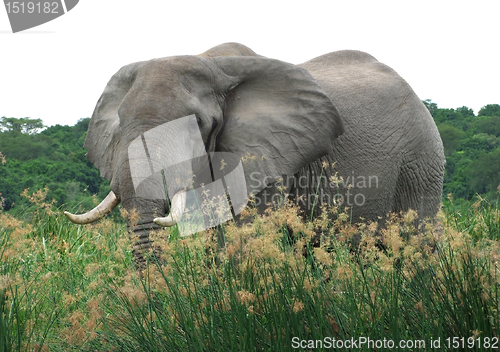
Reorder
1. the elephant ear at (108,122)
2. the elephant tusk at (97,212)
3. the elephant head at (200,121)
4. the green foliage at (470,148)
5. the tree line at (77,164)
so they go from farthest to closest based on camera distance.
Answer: the green foliage at (470,148) → the tree line at (77,164) → the elephant ear at (108,122) → the elephant tusk at (97,212) → the elephant head at (200,121)

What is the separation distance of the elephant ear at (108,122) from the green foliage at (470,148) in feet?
46.1

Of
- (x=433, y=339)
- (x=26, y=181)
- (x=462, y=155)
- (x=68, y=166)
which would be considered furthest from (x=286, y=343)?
(x=462, y=155)

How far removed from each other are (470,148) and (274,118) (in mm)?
21520

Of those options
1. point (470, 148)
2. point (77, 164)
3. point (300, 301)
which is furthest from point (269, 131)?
point (470, 148)

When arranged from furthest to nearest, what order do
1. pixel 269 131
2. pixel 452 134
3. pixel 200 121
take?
1. pixel 452 134
2. pixel 269 131
3. pixel 200 121

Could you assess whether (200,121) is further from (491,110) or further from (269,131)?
(491,110)

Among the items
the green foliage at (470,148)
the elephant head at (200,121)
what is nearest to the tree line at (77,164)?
the green foliage at (470,148)

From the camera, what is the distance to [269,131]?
505 cm

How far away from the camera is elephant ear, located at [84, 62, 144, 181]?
487cm

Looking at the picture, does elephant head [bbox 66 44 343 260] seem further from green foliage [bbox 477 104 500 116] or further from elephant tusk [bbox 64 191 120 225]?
green foliage [bbox 477 104 500 116]

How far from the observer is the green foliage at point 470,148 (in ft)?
61.7

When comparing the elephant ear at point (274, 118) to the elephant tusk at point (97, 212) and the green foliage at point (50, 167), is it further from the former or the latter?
the green foliage at point (50, 167)

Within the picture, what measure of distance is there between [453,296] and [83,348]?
198cm

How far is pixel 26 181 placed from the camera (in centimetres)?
1491
